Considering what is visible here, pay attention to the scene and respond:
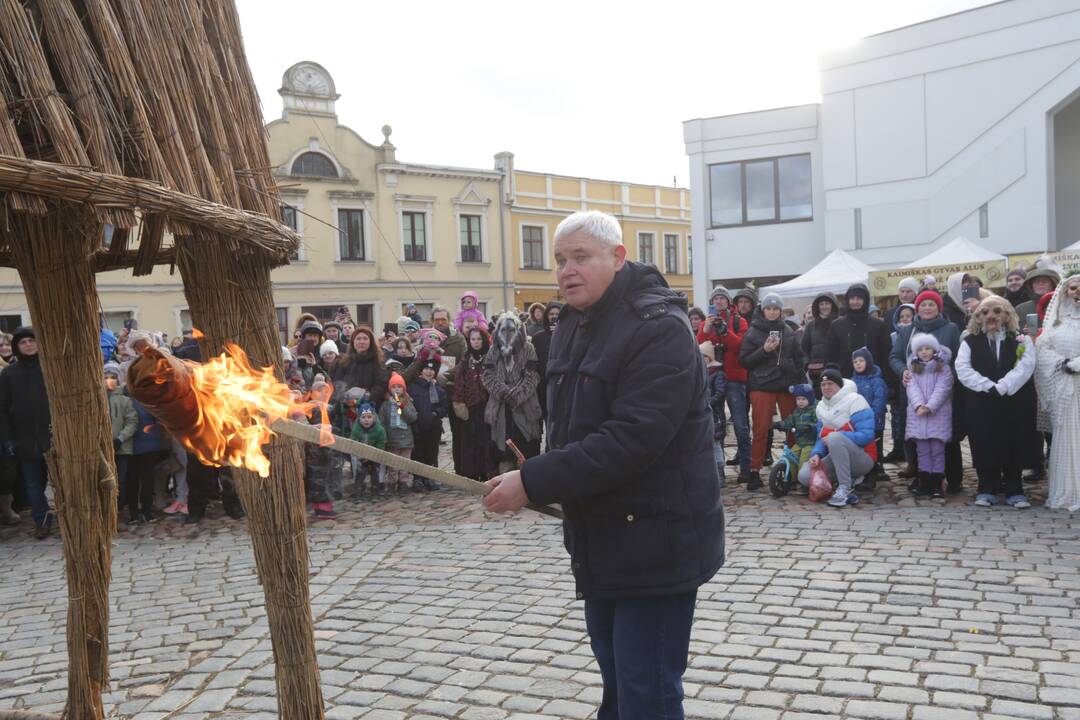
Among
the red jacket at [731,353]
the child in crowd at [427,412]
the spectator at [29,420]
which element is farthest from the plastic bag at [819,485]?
the spectator at [29,420]

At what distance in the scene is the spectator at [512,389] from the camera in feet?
32.2

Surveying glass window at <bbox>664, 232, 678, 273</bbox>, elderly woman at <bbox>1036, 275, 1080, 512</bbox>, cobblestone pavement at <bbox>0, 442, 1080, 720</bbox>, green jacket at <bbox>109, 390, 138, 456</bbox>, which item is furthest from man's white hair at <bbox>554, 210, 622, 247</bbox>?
glass window at <bbox>664, 232, 678, 273</bbox>

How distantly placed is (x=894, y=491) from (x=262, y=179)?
773 cm

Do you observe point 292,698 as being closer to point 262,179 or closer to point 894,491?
point 262,179

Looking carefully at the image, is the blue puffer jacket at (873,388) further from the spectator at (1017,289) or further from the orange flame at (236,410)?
the orange flame at (236,410)

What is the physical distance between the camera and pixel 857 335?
9.93 metres

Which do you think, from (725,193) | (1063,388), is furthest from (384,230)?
(1063,388)

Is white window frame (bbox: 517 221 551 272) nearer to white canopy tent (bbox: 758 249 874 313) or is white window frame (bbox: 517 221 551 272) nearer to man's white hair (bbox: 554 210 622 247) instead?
white canopy tent (bbox: 758 249 874 313)

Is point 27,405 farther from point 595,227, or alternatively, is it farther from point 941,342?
point 941,342

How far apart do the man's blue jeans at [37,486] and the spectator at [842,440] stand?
293 inches

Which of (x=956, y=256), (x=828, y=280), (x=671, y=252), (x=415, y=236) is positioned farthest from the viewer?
(x=671, y=252)

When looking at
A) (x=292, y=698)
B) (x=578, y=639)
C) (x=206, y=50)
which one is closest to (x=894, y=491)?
(x=578, y=639)

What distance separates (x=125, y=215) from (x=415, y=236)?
3486 centimetres

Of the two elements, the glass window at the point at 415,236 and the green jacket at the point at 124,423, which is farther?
the glass window at the point at 415,236
